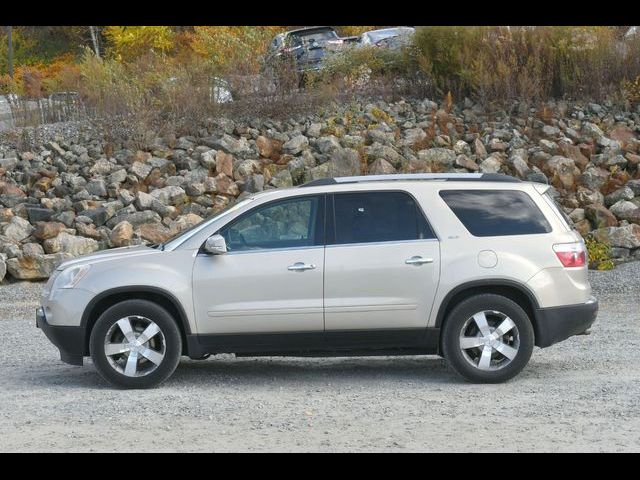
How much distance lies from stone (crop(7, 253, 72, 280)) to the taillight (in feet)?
29.5

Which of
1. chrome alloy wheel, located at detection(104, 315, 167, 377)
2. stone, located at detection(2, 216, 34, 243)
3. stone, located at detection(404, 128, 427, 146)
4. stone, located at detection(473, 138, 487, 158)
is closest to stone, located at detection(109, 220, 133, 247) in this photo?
stone, located at detection(2, 216, 34, 243)

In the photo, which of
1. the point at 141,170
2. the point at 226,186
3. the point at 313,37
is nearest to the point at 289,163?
the point at 226,186

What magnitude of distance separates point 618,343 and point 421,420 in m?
4.21

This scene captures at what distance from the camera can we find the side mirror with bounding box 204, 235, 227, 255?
9383mm

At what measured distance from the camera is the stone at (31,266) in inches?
647

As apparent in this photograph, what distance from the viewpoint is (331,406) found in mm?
8703

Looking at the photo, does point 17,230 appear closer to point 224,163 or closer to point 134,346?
point 224,163

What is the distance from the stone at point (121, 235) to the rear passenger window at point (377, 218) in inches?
325

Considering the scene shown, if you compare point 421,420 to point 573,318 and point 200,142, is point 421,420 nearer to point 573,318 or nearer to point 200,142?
point 573,318

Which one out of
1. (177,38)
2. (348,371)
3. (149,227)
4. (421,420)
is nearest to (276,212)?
(348,371)

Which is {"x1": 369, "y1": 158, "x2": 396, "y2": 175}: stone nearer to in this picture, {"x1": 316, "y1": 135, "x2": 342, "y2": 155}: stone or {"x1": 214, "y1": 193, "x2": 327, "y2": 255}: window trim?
{"x1": 316, "y1": 135, "x2": 342, "y2": 155}: stone

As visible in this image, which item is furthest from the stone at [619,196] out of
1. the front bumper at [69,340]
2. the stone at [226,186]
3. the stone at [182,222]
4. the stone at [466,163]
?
the front bumper at [69,340]

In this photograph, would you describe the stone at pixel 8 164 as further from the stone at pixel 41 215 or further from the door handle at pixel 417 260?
the door handle at pixel 417 260

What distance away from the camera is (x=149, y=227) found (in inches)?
699
